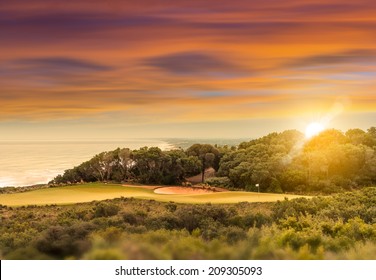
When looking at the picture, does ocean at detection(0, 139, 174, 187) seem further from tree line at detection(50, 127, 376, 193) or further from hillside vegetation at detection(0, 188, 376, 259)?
tree line at detection(50, 127, 376, 193)

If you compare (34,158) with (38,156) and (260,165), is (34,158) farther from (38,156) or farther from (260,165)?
(260,165)

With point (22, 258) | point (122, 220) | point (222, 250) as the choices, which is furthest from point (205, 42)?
point (22, 258)

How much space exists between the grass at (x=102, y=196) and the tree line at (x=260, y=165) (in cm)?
75

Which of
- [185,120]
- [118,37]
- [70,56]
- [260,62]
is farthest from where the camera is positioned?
[185,120]

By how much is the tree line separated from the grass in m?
0.75

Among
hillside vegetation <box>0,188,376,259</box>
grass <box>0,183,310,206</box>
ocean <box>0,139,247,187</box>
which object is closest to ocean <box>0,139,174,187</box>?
ocean <box>0,139,247,187</box>

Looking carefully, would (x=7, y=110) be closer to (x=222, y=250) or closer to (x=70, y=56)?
(x=70, y=56)

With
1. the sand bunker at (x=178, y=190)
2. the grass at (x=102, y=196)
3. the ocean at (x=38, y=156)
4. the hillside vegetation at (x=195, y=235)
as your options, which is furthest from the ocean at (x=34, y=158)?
the sand bunker at (x=178, y=190)

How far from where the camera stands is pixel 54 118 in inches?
507

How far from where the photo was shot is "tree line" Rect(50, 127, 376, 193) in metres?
19.7

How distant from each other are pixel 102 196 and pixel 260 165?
24.2 ft

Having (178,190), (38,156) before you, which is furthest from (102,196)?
(38,156)

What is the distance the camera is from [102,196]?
18594 millimetres

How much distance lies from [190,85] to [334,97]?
394cm
